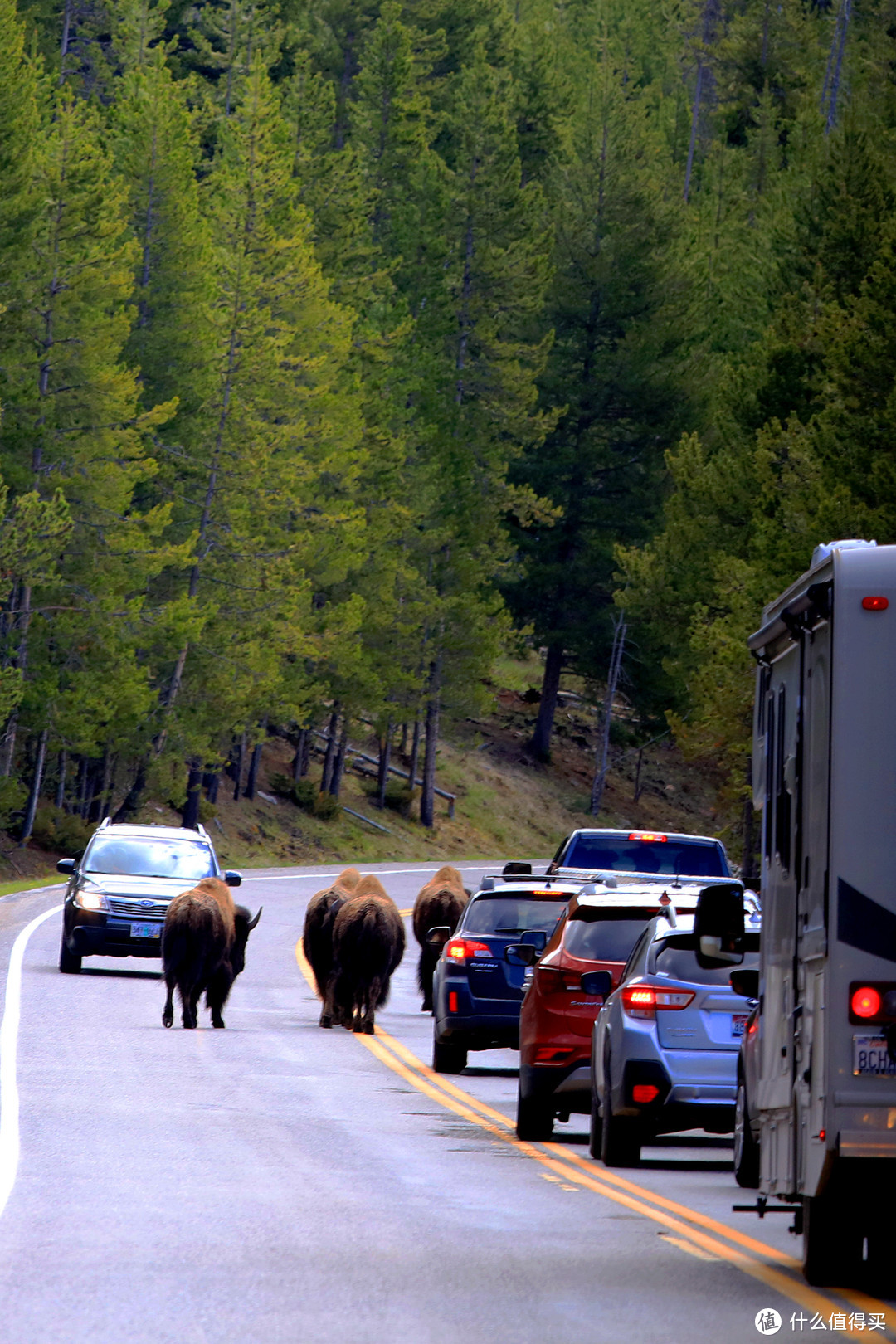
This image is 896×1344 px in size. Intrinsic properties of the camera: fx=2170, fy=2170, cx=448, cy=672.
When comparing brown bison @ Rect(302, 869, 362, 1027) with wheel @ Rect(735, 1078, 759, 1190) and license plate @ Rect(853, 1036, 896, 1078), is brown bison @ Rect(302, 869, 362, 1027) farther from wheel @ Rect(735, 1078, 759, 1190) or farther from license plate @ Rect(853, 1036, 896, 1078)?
license plate @ Rect(853, 1036, 896, 1078)

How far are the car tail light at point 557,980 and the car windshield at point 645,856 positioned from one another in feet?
22.9

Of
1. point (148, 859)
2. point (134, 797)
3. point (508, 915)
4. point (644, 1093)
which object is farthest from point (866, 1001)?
point (134, 797)

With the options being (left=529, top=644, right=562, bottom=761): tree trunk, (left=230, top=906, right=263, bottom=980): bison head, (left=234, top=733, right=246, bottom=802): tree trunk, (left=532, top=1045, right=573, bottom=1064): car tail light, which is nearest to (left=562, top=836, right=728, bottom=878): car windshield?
(left=230, top=906, right=263, bottom=980): bison head

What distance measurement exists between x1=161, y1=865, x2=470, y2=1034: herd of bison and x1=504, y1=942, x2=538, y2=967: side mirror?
4.05ft

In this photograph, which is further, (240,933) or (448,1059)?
(240,933)

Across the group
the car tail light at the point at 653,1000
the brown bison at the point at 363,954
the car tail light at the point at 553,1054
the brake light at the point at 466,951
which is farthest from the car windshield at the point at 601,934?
the brown bison at the point at 363,954

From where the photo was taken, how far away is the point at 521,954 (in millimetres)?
16781

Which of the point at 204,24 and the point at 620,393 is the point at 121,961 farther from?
the point at 204,24

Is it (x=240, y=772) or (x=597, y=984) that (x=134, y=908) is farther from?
(x=240, y=772)

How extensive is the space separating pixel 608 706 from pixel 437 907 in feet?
163

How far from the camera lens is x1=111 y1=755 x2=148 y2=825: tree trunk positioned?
52062 millimetres

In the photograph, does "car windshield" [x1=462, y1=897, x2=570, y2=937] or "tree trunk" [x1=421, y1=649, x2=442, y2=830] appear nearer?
"car windshield" [x1=462, y1=897, x2=570, y2=937]

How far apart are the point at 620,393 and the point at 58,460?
31215 mm

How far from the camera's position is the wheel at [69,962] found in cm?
2727
